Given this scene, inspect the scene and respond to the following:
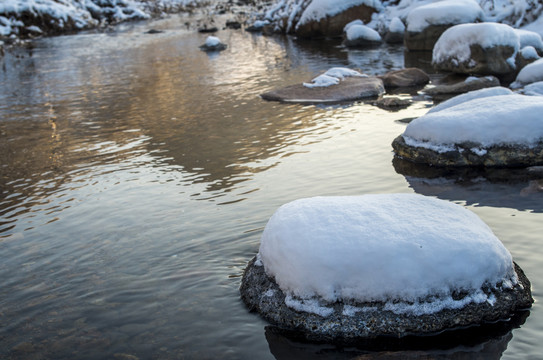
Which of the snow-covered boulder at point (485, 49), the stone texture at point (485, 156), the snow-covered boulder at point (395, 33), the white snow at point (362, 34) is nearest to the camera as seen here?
the stone texture at point (485, 156)

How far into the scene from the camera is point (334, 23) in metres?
24.4

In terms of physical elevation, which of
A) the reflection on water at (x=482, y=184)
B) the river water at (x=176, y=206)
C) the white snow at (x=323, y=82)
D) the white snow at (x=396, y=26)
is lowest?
the reflection on water at (x=482, y=184)

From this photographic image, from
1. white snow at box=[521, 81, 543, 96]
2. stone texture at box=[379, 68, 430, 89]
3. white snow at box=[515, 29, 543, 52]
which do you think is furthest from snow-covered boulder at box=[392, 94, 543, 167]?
white snow at box=[515, 29, 543, 52]

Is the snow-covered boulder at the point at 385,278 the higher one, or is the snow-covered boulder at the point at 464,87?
the snow-covered boulder at the point at 385,278

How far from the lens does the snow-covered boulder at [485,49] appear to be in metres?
12.9

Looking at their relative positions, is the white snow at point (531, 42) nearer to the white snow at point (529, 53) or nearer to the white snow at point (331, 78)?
the white snow at point (529, 53)

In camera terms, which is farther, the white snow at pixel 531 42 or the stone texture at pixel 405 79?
the white snow at pixel 531 42

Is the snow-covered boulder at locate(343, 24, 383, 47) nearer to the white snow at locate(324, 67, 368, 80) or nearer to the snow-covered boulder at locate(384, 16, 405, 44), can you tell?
the snow-covered boulder at locate(384, 16, 405, 44)

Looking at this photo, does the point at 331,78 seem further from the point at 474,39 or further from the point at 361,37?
the point at 361,37

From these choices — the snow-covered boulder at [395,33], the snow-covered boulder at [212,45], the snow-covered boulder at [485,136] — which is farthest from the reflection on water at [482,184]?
the snow-covered boulder at [212,45]

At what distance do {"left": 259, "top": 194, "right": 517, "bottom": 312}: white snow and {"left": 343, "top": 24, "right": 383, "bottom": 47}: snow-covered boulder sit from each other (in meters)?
18.0

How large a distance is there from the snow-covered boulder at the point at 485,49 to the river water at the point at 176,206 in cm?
241

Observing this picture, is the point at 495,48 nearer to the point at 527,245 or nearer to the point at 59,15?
the point at 527,245

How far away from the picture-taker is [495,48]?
→ 12.9 meters
